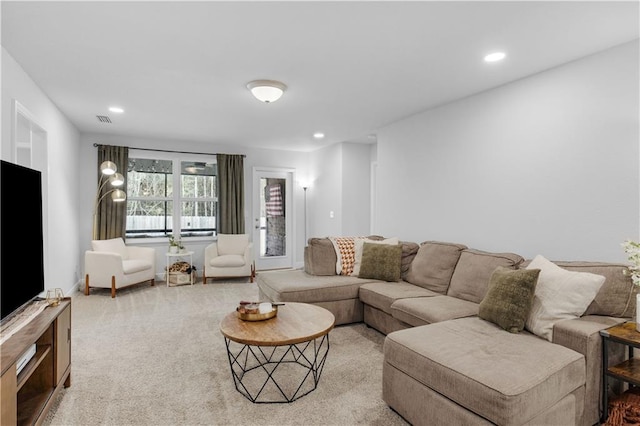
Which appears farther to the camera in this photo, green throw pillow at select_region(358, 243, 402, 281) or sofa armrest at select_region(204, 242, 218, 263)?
sofa armrest at select_region(204, 242, 218, 263)

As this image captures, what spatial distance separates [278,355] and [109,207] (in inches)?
169

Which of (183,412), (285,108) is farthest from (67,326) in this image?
(285,108)

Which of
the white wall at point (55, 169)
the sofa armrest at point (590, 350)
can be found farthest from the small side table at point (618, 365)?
the white wall at point (55, 169)

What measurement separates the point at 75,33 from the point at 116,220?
392 cm

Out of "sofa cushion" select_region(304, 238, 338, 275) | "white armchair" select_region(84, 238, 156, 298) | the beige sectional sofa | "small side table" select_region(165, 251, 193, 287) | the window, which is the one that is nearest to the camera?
the beige sectional sofa

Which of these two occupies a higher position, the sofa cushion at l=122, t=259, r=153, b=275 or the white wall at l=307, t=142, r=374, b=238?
the white wall at l=307, t=142, r=374, b=238

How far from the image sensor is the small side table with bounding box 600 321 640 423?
6.26ft

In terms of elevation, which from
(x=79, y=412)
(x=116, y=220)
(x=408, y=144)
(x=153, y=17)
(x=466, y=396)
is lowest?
(x=79, y=412)

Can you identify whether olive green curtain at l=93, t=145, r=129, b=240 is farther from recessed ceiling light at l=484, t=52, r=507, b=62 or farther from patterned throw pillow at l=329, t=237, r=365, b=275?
recessed ceiling light at l=484, t=52, r=507, b=62

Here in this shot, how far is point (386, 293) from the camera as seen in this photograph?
11.0 ft

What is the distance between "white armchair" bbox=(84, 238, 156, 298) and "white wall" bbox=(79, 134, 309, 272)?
0.59m

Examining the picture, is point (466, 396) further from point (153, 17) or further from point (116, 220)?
point (116, 220)

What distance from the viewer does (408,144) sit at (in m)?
4.55

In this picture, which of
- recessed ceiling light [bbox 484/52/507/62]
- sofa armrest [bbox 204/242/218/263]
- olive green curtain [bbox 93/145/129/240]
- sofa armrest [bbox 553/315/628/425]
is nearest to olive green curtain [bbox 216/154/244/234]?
sofa armrest [bbox 204/242/218/263]
